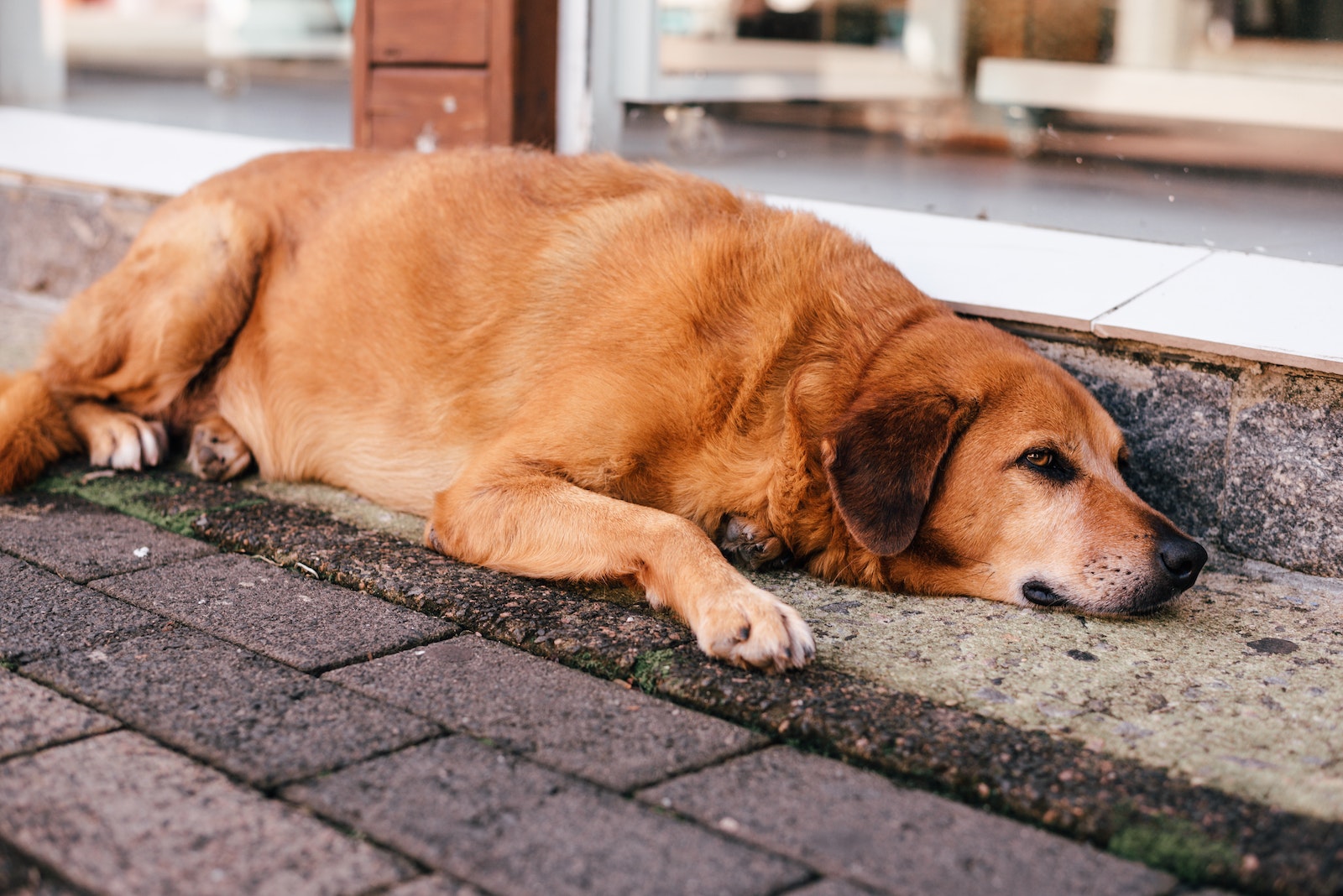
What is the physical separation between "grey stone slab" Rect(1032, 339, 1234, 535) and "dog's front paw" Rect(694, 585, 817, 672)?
4.00ft

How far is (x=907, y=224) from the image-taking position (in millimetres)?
3908

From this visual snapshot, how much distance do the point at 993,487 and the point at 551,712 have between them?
114cm

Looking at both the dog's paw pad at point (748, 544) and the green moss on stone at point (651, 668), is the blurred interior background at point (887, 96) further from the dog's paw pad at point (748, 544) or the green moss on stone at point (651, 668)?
the green moss on stone at point (651, 668)

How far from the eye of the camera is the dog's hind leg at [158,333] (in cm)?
363

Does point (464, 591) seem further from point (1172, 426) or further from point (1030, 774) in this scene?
point (1172, 426)

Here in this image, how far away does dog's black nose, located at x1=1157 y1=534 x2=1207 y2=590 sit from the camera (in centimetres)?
264

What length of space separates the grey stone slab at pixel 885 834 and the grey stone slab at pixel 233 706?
1.65 feet

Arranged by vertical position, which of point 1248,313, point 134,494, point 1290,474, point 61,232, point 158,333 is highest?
point 1248,313

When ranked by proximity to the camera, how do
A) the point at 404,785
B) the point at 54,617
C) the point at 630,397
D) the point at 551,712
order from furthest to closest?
the point at 630,397
the point at 54,617
the point at 551,712
the point at 404,785

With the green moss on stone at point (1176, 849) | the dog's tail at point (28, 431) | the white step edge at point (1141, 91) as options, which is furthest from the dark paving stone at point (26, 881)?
the white step edge at point (1141, 91)

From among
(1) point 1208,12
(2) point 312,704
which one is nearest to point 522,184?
(2) point 312,704

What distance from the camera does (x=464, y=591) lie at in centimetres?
273

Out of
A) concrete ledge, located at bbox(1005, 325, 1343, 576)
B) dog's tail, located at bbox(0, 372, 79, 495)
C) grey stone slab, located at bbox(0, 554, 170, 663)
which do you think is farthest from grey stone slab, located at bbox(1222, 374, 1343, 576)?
dog's tail, located at bbox(0, 372, 79, 495)

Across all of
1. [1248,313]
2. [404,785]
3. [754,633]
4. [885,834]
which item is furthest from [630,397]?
[1248,313]
